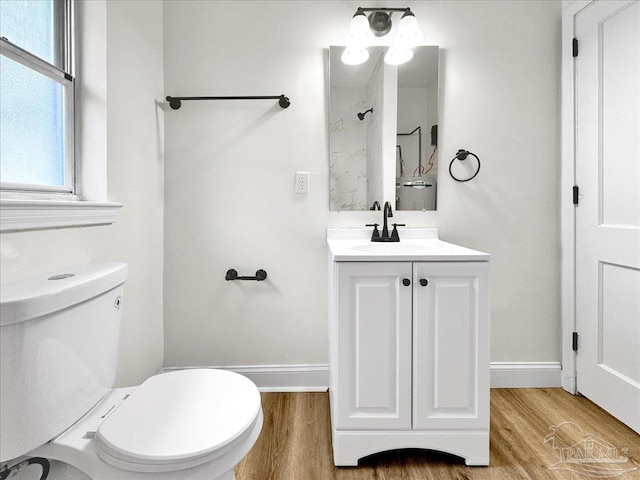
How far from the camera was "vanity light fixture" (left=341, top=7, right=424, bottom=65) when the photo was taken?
181 centimetres

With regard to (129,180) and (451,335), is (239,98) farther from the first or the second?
(451,335)

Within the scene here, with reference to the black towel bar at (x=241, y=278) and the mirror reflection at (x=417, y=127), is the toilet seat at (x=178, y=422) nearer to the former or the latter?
the black towel bar at (x=241, y=278)

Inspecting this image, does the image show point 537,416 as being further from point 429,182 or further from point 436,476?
point 429,182

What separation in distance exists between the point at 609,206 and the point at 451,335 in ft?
3.39

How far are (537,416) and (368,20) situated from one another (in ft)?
6.85

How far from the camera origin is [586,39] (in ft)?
5.93

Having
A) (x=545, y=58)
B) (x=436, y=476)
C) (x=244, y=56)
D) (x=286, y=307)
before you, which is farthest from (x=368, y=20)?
(x=436, y=476)

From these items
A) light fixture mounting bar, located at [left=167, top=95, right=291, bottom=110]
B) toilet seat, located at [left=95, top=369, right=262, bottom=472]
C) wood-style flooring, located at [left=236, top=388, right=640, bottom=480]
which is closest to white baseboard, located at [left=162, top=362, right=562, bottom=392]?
wood-style flooring, located at [left=236, top=388, right=640, bottom=480]

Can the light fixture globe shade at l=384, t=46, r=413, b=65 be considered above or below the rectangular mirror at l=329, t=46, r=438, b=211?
above

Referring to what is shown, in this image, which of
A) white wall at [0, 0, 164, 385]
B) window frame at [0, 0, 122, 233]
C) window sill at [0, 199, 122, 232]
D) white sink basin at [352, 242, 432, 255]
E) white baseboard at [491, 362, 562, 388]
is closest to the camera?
window sill at [0, 199, 122, 232]

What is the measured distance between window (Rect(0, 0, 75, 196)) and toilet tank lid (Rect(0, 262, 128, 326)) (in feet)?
1.09

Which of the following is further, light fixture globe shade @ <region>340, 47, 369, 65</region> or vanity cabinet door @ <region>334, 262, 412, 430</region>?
light fixture globe shade @ <region>340, 47, 369, 65</region>

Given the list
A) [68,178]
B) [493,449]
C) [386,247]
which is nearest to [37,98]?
[68,178]

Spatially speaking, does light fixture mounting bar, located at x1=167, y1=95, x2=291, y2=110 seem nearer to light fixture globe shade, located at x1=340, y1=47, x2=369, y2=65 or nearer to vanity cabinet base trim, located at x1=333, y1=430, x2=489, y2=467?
light fixture globe shade, located at x1=340, y1=47, x2=369, y2=65
